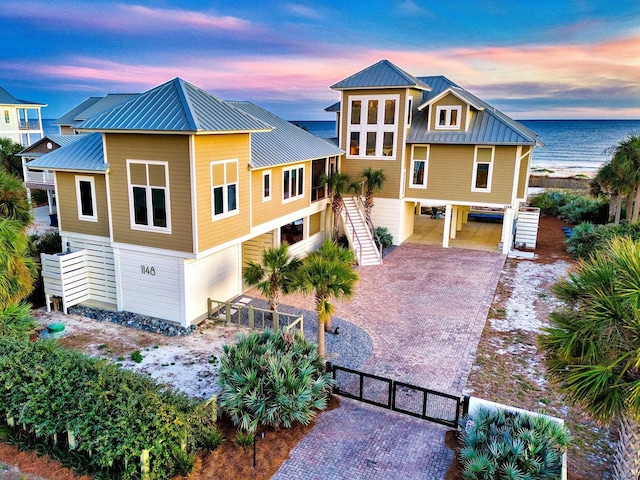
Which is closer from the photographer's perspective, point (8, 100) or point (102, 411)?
point (102, 411)

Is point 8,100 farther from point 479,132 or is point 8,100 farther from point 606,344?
point 606,344

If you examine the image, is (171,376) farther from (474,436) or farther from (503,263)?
(503,263)

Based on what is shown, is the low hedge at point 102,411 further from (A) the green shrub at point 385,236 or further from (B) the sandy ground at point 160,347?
(A) the green shrub at point 385,236

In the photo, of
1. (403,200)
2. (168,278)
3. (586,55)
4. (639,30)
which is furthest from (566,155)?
(168,278)

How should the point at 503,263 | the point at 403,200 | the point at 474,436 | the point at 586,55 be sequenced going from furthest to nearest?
1. the point at 586,55
2. the point at 403,200
3. the point at 503,263
4. the point at 474,436

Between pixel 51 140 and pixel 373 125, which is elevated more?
pixel 373 125

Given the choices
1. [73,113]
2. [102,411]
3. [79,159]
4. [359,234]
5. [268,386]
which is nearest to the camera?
[102,411]

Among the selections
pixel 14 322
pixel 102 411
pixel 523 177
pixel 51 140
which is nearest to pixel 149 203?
pixel 14 322

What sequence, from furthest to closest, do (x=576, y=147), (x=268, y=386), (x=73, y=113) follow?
(x=576, y=147) → (x=73, y=113) → (x=268, y=386)
